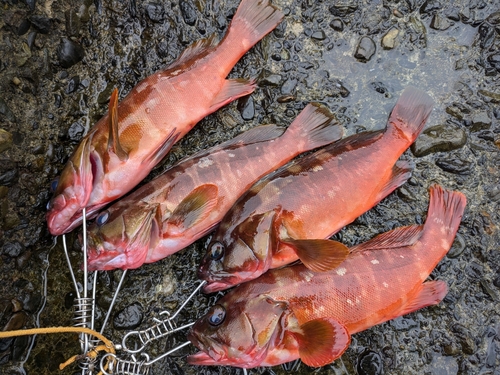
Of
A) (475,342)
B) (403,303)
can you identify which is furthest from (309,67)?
(475,342)

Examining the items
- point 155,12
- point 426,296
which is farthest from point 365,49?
point 426,296

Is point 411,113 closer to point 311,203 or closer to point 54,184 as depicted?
point 311,203

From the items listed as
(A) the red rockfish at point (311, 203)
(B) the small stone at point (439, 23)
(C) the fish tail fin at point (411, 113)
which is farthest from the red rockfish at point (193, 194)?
(B) the small stone at point (439, 23)

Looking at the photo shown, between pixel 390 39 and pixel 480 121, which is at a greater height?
pixel 390 39

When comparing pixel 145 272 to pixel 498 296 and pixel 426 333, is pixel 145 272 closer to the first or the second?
pixel 426 333

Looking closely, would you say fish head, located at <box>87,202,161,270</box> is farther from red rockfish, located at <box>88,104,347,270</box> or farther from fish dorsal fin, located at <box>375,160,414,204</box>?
fish dorsal fin, located at <box>375,160,414,204</box>

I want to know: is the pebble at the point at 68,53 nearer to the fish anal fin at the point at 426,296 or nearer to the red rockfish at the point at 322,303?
the red rockfish at the point at 322,303

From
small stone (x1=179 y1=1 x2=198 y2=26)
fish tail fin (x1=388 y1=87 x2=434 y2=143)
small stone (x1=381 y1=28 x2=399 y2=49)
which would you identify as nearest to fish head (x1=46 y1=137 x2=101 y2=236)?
small stone (x1=179 y1=1 x2=198 y2=26)
